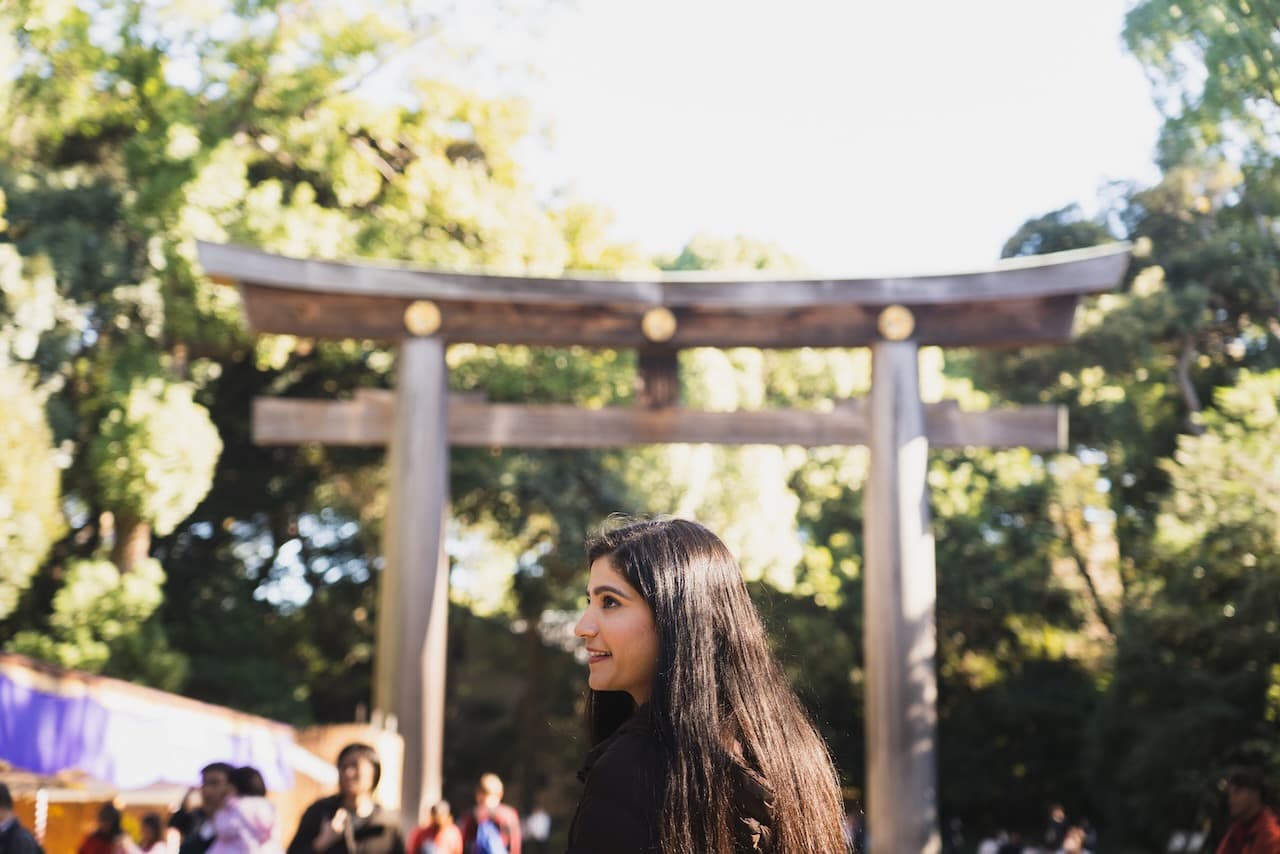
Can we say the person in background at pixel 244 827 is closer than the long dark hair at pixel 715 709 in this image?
No

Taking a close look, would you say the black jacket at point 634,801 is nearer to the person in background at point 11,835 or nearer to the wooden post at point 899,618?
the person in background at point 11,835

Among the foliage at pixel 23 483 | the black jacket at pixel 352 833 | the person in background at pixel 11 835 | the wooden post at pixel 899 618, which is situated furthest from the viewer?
the foliage at pixel 23 483

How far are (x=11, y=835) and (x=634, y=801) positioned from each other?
201 inches

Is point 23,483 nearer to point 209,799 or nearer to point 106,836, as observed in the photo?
point 106,836

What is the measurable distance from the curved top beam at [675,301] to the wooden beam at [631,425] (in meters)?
0.59

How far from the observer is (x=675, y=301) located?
11117mm

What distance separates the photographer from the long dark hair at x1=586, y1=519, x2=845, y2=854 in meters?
1.81

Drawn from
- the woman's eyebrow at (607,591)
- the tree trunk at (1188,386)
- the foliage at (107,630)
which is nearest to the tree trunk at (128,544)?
the foliage at (107,630)

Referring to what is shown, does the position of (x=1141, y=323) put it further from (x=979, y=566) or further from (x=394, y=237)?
(x=394, y=237)

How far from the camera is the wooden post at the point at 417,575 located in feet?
34.2

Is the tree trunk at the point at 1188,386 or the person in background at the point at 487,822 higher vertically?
the tree trunk at the point at 1188,386

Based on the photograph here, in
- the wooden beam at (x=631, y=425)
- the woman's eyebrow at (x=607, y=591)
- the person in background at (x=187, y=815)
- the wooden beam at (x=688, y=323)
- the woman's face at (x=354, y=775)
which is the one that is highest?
the wooden beam at (x=688, y=323)

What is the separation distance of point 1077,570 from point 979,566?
2454mm

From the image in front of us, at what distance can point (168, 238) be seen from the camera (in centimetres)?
1570
